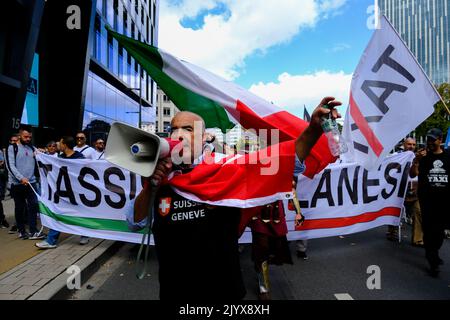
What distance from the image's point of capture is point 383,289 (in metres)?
3.91

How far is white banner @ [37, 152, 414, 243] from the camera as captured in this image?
5.08 meters

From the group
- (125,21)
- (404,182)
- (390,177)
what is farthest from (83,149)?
(125,21)

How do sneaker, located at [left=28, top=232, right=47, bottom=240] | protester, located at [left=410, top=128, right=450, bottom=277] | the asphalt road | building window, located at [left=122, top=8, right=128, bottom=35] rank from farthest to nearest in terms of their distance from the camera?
building window, located at [left=122, top=8, right=128, bottom=35] → sneaker, located at [left=28, top=232, right=47, bottom=240] → protester, located at [left=410, top=128, right=450, bottom=277] → the asphalt road

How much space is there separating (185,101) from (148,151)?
7.56ft

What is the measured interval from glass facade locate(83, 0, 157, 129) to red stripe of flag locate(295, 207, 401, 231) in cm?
1392

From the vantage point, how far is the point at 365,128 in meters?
2.84

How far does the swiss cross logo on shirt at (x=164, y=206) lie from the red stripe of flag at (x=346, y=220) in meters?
3.79

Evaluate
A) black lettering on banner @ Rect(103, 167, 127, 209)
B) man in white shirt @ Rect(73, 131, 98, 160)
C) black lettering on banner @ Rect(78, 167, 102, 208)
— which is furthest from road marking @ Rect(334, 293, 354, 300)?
man in white shirt @ Rect(73, 131, 98, 160)

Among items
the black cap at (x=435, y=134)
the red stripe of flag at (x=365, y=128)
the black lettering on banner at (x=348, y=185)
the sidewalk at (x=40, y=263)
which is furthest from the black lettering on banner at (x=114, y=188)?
the black cap at (x=435, y=134)

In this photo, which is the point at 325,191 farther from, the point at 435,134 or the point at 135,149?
the point at 135,149

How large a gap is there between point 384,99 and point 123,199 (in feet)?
12.8

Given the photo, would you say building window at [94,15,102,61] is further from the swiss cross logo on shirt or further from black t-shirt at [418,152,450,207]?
the swiss cross logo on shirt

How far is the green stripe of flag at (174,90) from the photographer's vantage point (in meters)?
3.51
